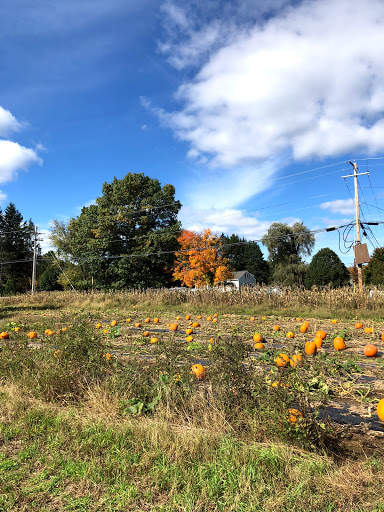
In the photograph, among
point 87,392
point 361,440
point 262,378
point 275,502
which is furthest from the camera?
point 87,392

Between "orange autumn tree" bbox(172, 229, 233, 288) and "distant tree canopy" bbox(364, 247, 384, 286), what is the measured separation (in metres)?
16.1

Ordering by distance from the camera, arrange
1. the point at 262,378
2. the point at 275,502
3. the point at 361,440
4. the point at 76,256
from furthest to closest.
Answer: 1. the point at 76,256
2. the point at 262,378
3. the point at 361,440
4. the point at 275,502

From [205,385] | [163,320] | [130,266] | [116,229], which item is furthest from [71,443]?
[116,229]

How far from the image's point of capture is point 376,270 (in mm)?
36438

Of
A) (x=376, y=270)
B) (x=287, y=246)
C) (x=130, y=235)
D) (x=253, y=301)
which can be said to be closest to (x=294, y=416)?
(x=253, y=301)

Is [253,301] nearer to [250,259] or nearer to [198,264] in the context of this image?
[198,264]

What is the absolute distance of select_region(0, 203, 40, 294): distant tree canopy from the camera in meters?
51.2

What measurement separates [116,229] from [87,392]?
34.8m

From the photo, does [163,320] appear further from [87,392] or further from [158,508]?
[158,508]

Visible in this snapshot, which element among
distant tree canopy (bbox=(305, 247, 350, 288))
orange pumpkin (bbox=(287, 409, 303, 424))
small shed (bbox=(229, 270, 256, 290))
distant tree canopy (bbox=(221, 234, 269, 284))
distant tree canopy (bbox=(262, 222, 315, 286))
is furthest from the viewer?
distant tree canopy (bbox=(221, 234, 269, 284))

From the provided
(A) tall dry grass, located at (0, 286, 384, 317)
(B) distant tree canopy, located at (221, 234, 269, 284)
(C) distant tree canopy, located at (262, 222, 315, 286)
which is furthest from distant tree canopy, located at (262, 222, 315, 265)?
(A) tall dry grass, located at (0, 286, 384, 317)

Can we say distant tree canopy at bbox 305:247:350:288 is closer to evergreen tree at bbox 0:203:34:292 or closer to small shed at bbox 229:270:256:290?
small shed at bbox 229:270:256:290

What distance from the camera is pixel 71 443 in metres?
3.03

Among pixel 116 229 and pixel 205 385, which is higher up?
pixel 116 229
